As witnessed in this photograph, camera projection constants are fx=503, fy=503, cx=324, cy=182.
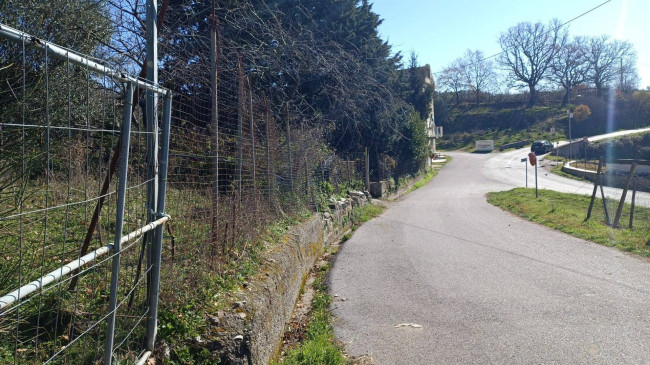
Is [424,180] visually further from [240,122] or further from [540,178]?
[240,122]

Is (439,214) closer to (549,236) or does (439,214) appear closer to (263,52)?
(549,236)

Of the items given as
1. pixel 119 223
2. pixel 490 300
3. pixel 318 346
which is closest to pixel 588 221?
pixel 490 300

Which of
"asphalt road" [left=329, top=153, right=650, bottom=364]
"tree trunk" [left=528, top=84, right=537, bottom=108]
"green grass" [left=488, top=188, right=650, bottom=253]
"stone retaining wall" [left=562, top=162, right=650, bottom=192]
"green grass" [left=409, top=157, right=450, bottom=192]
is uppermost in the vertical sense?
"tree trunk" [left=528, top=84, right=537, bottom=108]

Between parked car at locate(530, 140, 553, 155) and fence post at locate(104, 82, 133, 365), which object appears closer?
fence post at locate(104, 82, 133, 365)

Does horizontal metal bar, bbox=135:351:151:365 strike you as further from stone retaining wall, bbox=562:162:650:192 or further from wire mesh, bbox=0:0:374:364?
stone retaining wall, bbox=562:162:650:192

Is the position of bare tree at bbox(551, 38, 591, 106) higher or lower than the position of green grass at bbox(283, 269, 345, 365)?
higher

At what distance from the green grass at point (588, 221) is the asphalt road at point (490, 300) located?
0.52m

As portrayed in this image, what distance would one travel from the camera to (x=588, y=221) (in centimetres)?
1421

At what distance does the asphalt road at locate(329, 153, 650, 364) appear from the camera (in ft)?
16.6

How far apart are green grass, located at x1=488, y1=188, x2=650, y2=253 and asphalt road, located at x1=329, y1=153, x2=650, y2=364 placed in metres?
0.52

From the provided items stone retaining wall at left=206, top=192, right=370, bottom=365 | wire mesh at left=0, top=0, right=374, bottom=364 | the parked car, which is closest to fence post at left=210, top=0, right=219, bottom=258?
wire mesh at left=0, top=0, right=374, bottom=364

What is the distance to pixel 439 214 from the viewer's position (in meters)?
17.4

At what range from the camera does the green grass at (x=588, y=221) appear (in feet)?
36.1

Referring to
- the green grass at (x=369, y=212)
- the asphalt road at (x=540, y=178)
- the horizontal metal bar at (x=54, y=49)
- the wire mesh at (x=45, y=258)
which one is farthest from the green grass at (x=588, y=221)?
the horizontal metal bar at (x=54, y=49)
